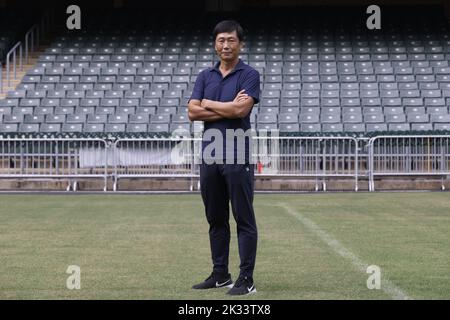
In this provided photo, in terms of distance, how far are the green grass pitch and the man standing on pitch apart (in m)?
0.29

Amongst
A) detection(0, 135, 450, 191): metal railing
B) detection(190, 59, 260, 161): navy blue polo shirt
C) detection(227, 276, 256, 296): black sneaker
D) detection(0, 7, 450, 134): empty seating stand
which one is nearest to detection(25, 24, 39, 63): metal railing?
detection(0, 7, 450, 134): empty seating stand

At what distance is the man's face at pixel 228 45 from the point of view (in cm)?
786

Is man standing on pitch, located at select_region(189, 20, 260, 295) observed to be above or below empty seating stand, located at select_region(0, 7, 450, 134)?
below

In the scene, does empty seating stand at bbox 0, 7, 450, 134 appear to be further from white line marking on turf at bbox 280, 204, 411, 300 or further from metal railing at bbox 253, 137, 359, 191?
white line marking on turf at bbox 280, 204, 411, 300

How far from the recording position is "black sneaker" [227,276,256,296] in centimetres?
777

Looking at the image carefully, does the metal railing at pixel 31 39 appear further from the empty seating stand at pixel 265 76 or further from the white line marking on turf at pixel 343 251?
the white line marking on turf at pixel 343 251

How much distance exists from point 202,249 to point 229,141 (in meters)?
3.39

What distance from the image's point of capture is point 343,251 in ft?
35.2

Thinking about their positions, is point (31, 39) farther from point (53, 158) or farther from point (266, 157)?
point (266, 157)
